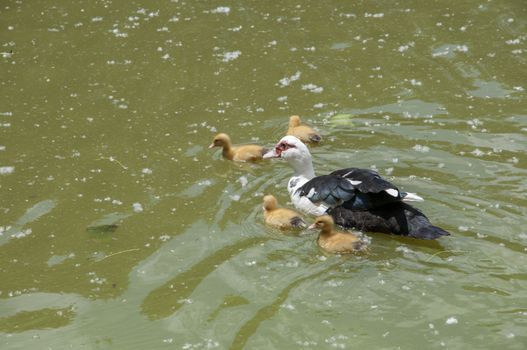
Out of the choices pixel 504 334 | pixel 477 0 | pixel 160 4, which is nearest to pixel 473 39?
pixel 477 0

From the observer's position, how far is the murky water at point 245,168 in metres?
6.29

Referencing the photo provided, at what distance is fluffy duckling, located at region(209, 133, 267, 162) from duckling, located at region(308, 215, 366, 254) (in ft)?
6.56

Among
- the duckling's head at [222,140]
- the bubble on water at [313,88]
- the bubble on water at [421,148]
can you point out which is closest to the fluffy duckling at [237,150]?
the duckling's head at [222,140]

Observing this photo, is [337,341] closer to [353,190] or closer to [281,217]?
[281,217]

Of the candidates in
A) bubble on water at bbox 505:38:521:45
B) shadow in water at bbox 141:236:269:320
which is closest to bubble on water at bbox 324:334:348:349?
shadow in water at bbox 141:236:269:320

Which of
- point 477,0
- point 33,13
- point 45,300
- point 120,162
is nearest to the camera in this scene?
point 45,300

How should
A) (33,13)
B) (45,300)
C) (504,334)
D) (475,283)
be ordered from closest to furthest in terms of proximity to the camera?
(504,334), (475,283), (45,300), (33,13)

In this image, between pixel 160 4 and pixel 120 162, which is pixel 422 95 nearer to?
pixel 120 162

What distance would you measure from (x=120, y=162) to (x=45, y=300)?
274 centimetres

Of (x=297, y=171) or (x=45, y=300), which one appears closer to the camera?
(x=45, y=300)

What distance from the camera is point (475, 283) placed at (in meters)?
6.39

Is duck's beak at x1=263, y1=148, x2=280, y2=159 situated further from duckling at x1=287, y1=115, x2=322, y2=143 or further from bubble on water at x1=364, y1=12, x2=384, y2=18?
bubble on water at x1=364, y1=12, x2=384, y2=18

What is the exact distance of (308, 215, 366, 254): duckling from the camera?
22.8 ft

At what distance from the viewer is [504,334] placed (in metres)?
5.80
